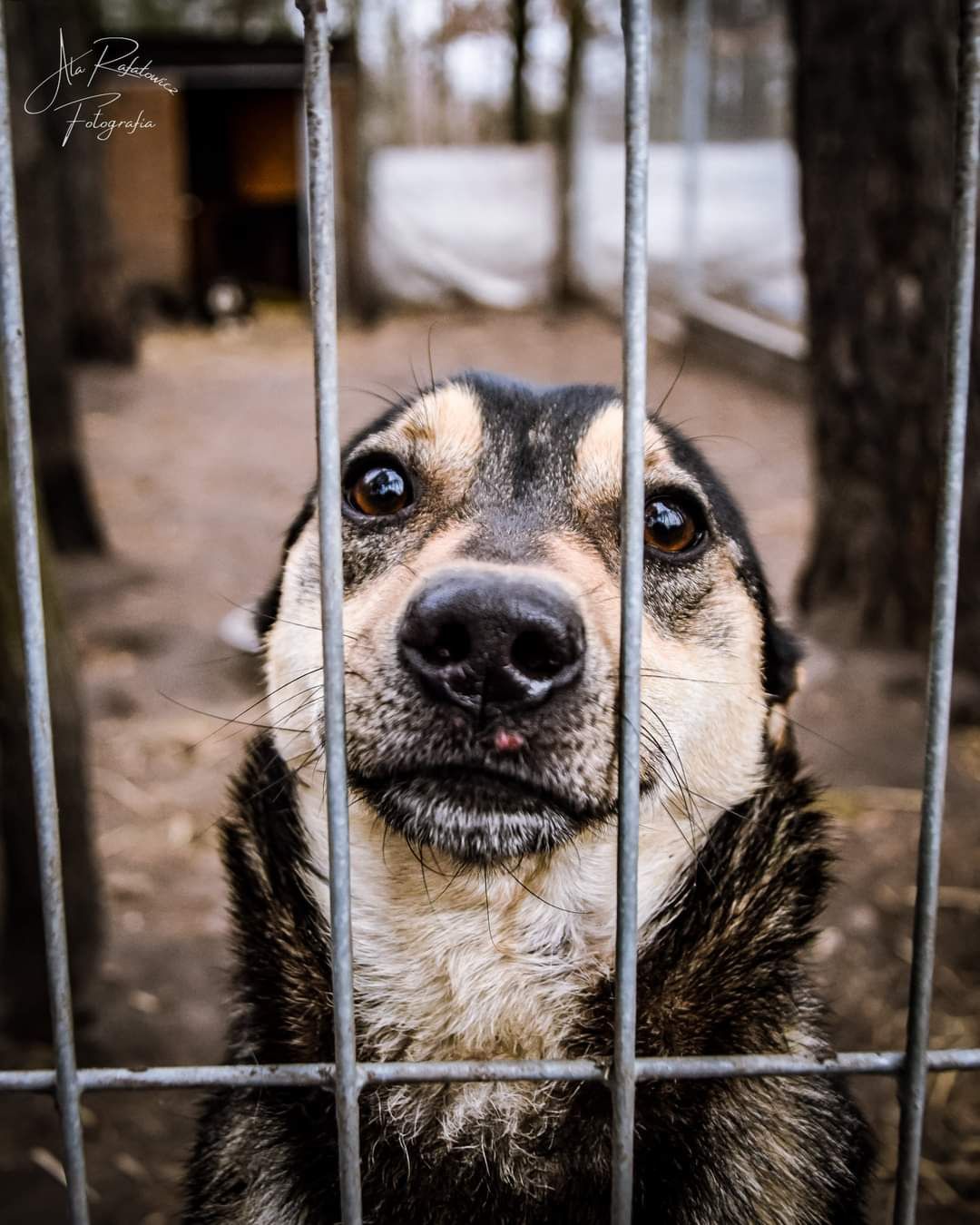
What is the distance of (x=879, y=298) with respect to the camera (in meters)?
5.50

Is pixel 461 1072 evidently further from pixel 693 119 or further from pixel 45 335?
pixel 693 119

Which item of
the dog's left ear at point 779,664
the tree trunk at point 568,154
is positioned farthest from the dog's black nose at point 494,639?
the tree trunk at point 568,154

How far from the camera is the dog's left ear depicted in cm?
251

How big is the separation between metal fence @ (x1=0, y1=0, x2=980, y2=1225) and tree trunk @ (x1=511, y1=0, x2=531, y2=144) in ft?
60.2

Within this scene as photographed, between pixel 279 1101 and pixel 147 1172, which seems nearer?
pixel 279 1101

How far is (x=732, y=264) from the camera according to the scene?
44.5 ft

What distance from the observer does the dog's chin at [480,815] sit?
1.83m

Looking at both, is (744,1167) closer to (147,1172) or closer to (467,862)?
(467,862)

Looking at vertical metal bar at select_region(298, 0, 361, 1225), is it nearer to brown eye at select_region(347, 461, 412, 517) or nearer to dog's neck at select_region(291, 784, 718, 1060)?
dog's neck at select_region(291, 784, 718, 1060)

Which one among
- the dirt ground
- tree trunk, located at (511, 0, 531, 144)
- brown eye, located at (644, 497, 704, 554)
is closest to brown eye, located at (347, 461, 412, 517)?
the dirt ground

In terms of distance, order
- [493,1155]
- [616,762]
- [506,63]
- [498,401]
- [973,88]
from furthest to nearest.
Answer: [506,63]
[498,401]
[493,1155]
[616,762]
[973,88]

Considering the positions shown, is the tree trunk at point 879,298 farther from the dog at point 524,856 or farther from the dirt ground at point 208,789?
the dog at point 524,856

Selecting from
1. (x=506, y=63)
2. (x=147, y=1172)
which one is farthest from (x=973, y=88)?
(x=506, y=63)

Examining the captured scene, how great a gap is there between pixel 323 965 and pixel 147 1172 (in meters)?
1.59
